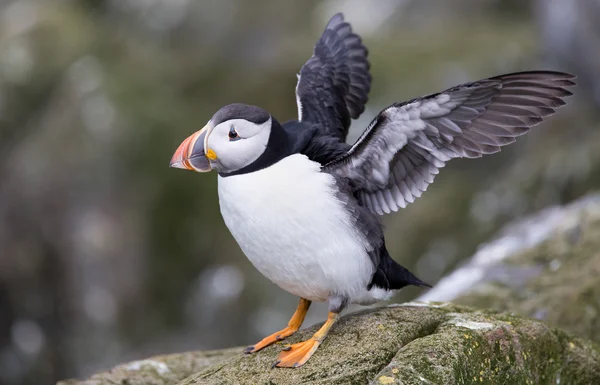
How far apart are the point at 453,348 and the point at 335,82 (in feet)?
6.96

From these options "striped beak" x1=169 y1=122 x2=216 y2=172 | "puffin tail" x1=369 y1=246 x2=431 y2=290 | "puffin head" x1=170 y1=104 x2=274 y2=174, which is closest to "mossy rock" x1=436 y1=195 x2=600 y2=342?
"puffin tail" x1=369 y1=246 x2=431 y2=290

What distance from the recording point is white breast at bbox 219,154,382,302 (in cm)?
416

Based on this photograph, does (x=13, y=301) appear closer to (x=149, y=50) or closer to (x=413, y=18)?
(x=149, y=50)

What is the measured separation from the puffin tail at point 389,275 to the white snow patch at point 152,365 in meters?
1.62

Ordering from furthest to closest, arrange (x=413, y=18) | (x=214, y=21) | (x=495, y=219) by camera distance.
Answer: (x=214, y=21) → (x=413, y=18) → (x=495, y=219)

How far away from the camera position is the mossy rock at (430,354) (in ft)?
13.0

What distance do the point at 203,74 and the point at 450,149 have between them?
938cm

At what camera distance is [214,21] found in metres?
15.1

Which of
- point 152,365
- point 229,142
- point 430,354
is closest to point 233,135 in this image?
point 229,142

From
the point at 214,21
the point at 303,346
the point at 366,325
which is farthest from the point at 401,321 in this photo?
the point at 214,21

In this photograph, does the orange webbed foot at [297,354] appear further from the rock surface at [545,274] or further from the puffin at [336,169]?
the rock surface at [545,274]

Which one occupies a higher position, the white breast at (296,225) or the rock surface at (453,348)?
the white breast at (296,225)

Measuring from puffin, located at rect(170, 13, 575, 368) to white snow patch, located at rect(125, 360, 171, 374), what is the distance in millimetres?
1186

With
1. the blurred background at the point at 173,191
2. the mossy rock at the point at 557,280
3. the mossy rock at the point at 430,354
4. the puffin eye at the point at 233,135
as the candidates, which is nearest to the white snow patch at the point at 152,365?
the mossy rock at the point at 430,354
